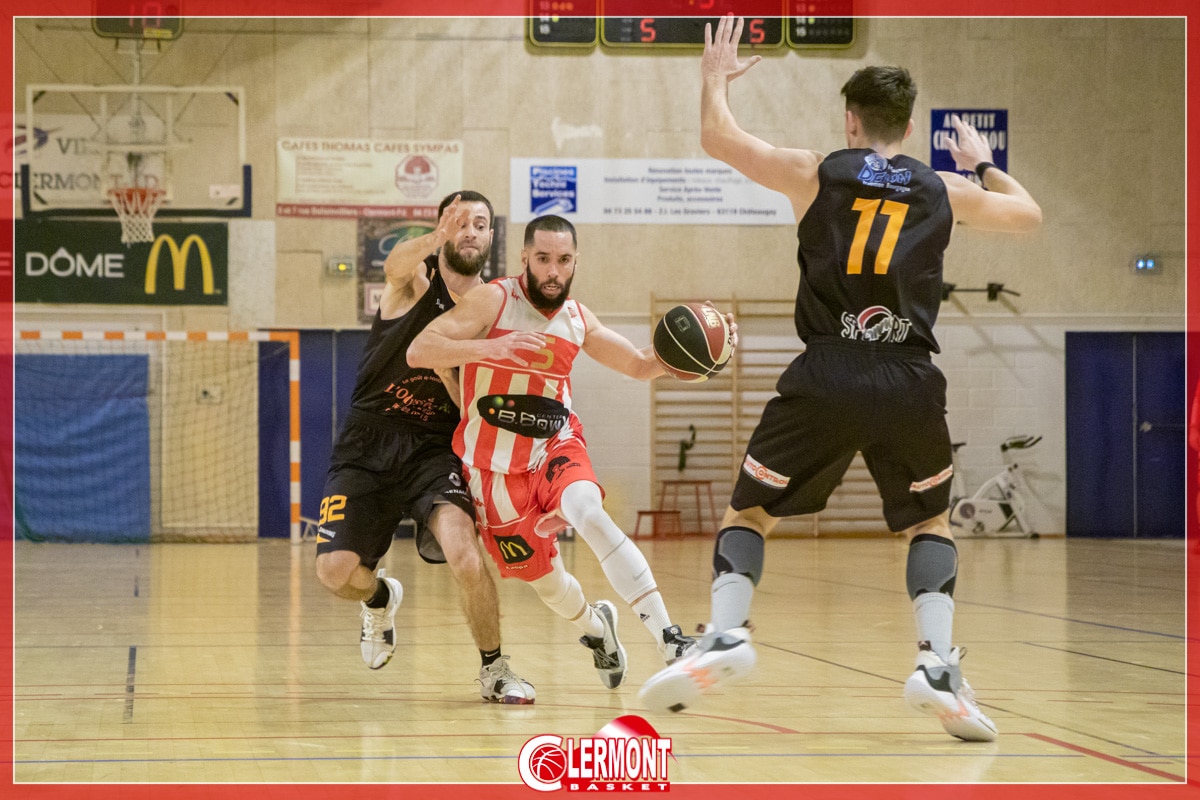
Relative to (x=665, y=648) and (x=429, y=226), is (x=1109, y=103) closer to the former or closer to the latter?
(x=429, y=226)

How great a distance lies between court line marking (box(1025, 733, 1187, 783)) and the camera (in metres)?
3.33

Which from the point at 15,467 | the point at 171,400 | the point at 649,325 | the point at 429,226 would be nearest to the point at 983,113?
the point at 649,325

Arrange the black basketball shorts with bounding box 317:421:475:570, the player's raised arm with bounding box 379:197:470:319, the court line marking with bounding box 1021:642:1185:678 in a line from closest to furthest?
the player's raised arm with bounding box 379:197:470:319 < the black basketball shorts with bounding box 317:421:475:570 < the court line marking with bounding box 1021:642:1185:678

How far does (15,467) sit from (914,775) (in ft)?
39.3

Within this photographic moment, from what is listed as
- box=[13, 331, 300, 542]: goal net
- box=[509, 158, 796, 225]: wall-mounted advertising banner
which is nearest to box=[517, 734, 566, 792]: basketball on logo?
box=[13, 331, 300, 542]: goal net

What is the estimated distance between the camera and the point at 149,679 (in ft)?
17.3

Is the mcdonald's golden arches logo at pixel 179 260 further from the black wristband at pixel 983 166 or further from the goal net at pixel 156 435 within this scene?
the black wristband at pixel 983 166

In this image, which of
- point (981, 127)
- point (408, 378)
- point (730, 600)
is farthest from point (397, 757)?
point (981, 127)

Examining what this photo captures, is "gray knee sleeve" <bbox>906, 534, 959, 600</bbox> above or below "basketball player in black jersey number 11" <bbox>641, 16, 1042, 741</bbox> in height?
below

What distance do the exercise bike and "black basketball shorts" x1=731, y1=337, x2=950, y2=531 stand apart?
435 inches

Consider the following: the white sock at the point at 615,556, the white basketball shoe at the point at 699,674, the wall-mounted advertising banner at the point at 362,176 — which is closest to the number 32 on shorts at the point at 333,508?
the white sock at the point at 615,556

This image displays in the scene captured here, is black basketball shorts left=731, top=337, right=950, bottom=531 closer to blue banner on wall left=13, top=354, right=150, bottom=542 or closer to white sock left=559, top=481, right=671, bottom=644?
white sock left=559, top=481, right=671, bottom=644

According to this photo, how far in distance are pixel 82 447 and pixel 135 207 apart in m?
2.64

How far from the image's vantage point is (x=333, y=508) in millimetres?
5109
